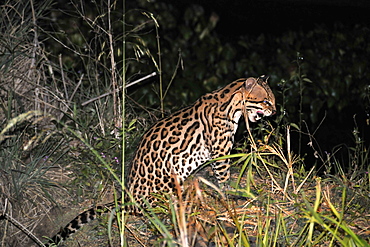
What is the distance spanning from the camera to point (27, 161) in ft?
16.9

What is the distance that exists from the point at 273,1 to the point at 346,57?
1.69 metres

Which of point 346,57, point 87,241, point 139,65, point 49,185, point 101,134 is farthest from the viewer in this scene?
point 346,57

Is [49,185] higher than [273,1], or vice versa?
[273,1]

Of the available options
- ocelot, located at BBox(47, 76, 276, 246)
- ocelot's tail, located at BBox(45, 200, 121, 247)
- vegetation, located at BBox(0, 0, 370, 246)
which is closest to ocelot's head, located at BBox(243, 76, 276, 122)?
ocelot, located at BBox(47, 76, 276, 246)

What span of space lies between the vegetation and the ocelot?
16 cm

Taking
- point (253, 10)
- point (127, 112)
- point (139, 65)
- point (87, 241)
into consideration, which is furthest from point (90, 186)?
point (253, 10)

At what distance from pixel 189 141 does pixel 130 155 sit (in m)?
0.91

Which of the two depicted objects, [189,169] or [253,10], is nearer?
[189,169]

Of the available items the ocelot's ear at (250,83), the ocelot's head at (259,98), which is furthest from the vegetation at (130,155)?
the ocelot's ear at (250,83)

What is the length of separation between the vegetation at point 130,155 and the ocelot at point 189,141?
164 millimetres

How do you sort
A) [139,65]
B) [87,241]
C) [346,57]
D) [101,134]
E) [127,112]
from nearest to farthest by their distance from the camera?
[87,241], [101,134], [127,112], [139,65], [346,57]

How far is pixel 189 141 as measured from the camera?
4488 millimetres

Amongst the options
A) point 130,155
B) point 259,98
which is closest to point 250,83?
point 259,98

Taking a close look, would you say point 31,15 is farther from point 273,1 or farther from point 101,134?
point 273,1
